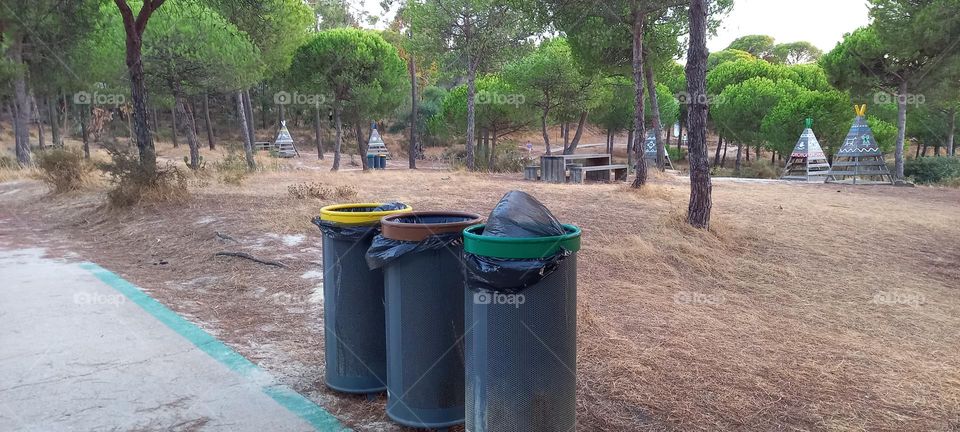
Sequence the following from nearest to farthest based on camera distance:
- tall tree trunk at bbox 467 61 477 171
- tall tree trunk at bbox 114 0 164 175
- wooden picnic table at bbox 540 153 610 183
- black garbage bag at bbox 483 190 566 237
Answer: black garbage bag at bbox 483 190 566 237 < tall tree trunk at bbox 114 0 164 175 < wooden picnic table at bbox 540 153 610 183 < tall tree trunk at bbox 467 61 477 171

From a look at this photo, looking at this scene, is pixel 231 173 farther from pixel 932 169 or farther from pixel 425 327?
pixel 932 169

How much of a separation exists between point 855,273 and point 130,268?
26.5 ft

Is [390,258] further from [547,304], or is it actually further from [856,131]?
[856,131]

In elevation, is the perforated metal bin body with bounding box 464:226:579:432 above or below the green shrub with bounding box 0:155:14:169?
below

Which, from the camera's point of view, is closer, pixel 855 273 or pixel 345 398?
pixel 345 398

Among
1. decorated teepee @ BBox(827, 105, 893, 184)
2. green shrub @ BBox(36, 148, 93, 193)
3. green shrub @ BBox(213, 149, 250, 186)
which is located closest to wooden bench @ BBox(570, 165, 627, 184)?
decorated teepee @ BBox(827, 105, 893, 184)

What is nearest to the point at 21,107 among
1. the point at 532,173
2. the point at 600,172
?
the point at 532,173

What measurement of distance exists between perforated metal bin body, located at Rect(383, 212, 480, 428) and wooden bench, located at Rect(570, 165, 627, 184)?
51.0ft

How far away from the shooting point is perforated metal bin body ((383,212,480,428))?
2.93 metres

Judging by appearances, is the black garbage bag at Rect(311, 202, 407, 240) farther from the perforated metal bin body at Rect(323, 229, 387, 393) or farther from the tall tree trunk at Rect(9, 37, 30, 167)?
the tall tree trunk at Rect(9, 37, 30, 167)

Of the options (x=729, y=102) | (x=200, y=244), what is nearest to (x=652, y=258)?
(x=200, y=244)

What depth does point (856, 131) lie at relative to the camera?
20.6 m

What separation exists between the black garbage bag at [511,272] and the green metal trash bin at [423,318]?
392mm

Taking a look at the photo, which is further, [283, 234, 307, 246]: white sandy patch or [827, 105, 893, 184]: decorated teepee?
[827, 105, 893, 184]: decorated teepee
